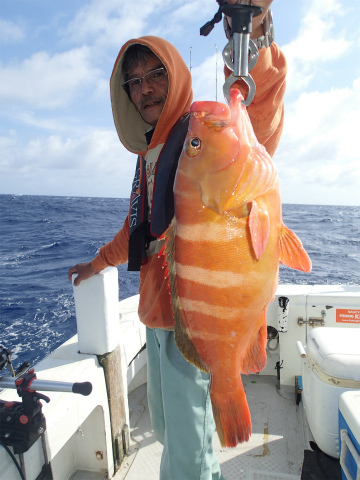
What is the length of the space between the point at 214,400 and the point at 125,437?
2.26 meters

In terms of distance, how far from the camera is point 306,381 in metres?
3.14

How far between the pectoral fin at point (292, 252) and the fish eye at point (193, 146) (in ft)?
1.34

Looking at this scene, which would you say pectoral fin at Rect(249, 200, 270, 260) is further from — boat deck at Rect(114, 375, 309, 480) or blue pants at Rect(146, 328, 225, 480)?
boat deck at Rect(114, 375, 309, 480)

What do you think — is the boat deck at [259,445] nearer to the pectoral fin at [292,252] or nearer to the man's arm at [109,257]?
the man's arm at [109,257]

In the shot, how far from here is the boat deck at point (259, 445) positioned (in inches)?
120

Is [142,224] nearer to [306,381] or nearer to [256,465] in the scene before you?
[306,381]

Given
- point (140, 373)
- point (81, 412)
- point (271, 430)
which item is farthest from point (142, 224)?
point (140, 373)

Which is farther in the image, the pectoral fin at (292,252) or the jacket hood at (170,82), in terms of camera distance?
the jacket hood at (170,82)

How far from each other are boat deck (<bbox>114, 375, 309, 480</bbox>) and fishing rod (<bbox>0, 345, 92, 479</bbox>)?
4.71 ft

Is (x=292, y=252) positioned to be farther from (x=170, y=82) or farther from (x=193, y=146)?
(x=170, y=82)

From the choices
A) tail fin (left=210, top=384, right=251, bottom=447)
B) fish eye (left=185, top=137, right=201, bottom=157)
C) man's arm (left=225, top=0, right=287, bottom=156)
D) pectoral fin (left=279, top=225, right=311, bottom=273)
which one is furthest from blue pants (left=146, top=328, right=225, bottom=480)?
man's arm (left=225, top=0, right=287, bottom=156)

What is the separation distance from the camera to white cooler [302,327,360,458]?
8.28 feet

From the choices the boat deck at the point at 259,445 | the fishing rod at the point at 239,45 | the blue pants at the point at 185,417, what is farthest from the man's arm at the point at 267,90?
the boat deck at the point at 259,445

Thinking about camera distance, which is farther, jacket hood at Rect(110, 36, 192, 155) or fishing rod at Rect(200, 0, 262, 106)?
jacket hood at Rect(110, 36, 192, 155)
